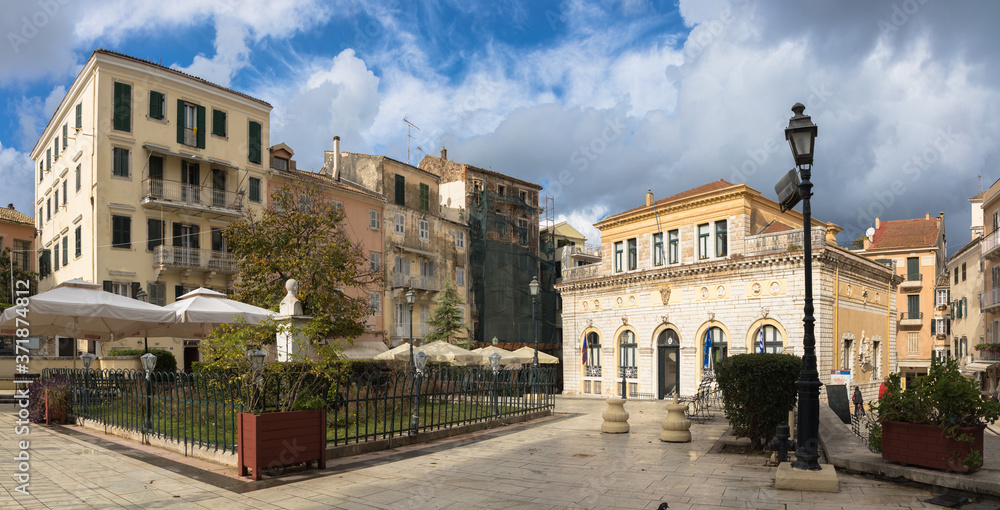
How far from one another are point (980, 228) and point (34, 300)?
5403 centimetres

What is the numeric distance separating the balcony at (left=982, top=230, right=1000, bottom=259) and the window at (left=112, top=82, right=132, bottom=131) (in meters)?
41.3

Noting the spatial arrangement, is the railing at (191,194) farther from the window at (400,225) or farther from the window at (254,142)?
the window at (400,225)

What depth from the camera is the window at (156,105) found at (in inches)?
1158

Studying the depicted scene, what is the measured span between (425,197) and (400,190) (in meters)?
2.55

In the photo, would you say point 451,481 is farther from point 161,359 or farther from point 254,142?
point 254,142

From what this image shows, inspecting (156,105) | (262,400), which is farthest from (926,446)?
(156,105)

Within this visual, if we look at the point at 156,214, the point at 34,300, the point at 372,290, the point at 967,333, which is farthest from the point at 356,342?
the point at 967,333

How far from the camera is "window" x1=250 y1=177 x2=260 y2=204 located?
110 ft

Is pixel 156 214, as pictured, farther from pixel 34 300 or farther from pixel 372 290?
pixel 34 300

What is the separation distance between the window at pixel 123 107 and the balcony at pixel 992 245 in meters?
41.3

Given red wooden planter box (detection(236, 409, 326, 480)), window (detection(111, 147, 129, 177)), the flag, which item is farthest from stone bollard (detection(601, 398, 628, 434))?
window (detection(111, 147, 129, 177))

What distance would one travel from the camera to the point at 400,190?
42312mm

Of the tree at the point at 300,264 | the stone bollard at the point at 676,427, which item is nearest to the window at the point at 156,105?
the tree at the point at 300,264

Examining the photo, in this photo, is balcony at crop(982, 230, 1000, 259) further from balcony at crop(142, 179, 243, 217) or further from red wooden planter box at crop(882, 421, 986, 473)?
balcony at crop(142, 179, 243, 217)
